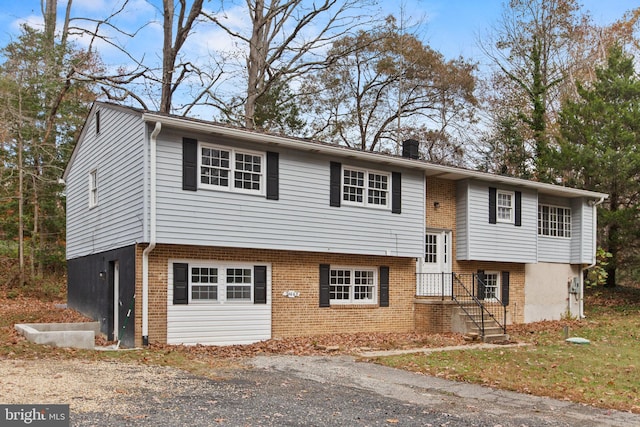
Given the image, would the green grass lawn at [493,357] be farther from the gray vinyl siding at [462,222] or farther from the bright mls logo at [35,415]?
the bright mls logo at [35,415]

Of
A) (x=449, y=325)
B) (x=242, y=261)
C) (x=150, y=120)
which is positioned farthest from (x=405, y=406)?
(x=449, y=325)

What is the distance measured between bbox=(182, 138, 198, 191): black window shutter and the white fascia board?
1.15ft

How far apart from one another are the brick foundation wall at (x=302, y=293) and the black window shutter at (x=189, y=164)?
4.92ft

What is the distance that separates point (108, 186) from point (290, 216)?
4.97m

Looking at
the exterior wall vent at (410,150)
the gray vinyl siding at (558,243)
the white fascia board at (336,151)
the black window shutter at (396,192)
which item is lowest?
the gray vinyl siding at (558,243)

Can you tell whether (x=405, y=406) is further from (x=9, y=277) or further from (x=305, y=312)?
(x=9, y=277)

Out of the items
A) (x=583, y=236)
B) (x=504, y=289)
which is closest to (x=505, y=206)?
(x=504, y=289)

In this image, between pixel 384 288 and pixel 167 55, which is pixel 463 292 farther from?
pixel 167 55

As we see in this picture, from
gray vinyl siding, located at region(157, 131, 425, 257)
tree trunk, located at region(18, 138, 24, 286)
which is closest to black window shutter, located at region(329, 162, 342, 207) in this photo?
gray vinyl siding, located at region(157, 131, 425, 257)

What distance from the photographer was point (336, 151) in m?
15.9

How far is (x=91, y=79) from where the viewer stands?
25.8 m

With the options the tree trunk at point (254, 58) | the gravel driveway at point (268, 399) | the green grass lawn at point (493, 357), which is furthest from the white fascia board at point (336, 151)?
the tree trunk at point (254, 58)

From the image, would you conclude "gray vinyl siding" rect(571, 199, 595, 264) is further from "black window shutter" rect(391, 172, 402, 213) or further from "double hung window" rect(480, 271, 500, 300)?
"black window shutter" rect(391, 172, 402, 213)

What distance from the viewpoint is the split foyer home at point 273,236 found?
13625 mm
